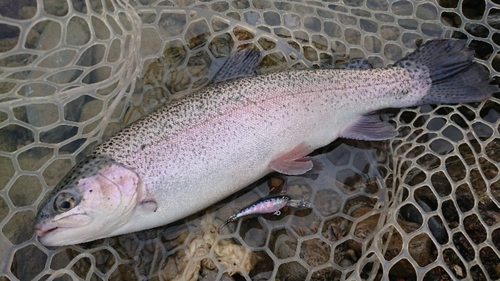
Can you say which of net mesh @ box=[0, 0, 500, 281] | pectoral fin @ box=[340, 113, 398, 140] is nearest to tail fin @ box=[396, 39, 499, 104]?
net mesh @ box=[0, 0, 500, 281]

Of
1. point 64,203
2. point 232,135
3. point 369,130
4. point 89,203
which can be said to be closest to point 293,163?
point 232,135

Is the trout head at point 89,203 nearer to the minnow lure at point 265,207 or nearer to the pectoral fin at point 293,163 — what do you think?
the minnow lure at point 265,207

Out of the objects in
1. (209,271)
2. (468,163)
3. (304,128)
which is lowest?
(209,271)

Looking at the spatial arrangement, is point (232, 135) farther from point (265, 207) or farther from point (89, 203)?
point (89, 203)

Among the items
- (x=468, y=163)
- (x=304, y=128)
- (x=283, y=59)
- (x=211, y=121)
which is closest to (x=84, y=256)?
(x=211, y=121)

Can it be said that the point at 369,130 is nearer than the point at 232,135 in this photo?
No

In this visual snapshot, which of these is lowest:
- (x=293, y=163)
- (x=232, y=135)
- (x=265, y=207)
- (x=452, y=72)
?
(x=265, y=207)

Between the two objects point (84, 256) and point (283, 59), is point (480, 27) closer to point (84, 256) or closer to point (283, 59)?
point (283, 59)
